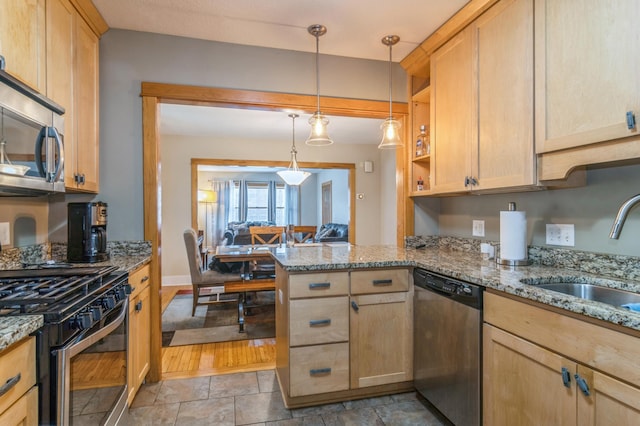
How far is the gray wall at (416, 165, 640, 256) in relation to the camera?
1447 mm

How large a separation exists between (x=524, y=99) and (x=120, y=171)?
2503 mm

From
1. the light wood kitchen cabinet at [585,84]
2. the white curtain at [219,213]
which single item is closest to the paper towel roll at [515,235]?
the light wood kitchen cabinet at [585,84]

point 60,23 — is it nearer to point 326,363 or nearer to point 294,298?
point 294,298

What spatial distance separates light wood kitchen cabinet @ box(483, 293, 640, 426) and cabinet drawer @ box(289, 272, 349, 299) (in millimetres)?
776

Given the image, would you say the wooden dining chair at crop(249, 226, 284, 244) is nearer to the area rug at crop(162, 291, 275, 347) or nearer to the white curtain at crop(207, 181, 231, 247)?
the area rug at crop(162, 291, 275, 347)

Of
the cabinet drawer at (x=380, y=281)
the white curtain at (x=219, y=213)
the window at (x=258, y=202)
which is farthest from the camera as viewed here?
the window at (x=258, y=202)

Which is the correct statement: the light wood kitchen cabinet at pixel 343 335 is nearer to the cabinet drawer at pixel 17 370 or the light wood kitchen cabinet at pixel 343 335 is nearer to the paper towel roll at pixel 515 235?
the paper towel roll at pixel 515 235

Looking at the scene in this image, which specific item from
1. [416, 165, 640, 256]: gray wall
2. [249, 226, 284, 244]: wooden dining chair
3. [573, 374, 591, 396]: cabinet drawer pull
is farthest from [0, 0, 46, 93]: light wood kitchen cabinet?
[249, 226, 284, 244]: wooden dining chair

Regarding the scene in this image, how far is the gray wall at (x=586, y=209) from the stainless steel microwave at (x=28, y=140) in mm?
2498

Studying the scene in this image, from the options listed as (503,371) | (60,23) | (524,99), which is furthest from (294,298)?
(60,23)

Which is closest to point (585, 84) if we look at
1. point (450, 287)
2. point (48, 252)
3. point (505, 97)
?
point (505, 97)

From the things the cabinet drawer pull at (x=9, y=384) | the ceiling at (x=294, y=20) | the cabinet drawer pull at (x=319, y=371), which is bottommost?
the cabinet drawer pull at (x=319, y=371)

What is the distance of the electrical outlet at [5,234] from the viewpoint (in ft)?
5.63

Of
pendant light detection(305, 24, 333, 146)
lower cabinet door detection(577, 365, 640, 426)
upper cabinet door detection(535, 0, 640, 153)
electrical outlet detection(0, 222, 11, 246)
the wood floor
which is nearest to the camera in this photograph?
lower cabinet door detection(577, 365, 640, 426)
